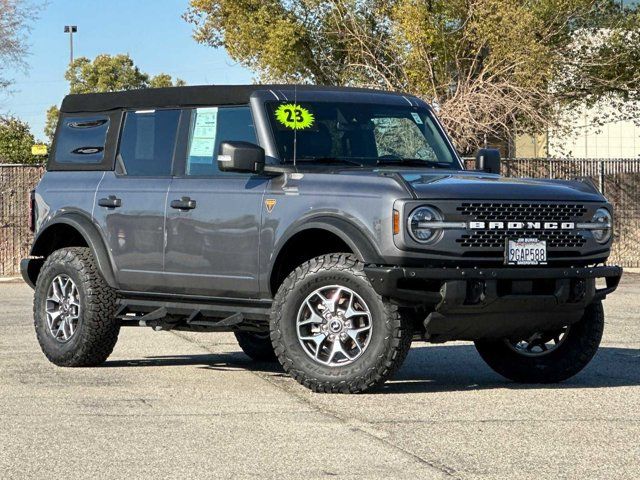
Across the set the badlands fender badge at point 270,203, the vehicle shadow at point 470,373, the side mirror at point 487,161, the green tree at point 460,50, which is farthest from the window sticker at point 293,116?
the green tree at point 460,50

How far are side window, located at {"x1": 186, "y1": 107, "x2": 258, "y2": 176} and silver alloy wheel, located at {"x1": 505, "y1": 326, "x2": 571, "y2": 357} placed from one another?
2.36m

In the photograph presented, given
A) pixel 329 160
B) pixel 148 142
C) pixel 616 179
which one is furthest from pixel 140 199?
pixel 616 179

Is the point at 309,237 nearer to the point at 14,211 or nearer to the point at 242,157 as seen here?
the point at 242,157

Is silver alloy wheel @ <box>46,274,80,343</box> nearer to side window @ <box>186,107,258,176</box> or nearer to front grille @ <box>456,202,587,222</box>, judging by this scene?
side window @ <box>186,107,258,176</box>

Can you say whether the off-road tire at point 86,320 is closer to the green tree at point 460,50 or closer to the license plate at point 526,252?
the license plate at point 526,252

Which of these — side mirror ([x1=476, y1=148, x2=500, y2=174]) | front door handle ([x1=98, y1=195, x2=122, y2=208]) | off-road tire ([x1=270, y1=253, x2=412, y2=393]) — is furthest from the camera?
side mirror ([x1=476, y1=148, x2=500, y2=174])

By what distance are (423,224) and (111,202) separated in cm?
296

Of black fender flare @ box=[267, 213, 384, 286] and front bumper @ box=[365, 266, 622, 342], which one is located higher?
black fender flare @ box=[267, 213, 384, 286]

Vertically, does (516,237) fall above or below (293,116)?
below

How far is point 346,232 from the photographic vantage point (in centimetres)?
939

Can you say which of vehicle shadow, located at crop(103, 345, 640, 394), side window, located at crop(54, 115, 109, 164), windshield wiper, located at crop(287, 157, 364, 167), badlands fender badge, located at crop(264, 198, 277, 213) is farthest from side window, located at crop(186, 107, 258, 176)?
vehicle shadow, located at crop(103, 345, 640, 394)

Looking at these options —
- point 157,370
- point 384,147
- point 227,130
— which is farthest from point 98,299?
point 384,147

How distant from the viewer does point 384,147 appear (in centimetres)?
1071

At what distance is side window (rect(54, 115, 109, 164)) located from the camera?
11648mm
